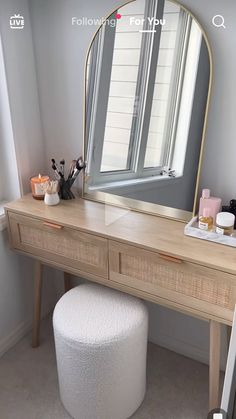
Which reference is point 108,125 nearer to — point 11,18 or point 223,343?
point 11,18

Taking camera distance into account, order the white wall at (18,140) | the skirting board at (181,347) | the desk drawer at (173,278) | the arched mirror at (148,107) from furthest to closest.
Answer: the skirting board at (181,347) < the white wall at (18,140) < the arched mirror at (148,107) < the desk drawer at (173,278)

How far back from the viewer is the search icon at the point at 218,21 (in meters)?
1.15

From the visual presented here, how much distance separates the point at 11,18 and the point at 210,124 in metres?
0.94

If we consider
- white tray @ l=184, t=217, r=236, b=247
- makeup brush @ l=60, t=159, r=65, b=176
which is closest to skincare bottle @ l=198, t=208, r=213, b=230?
white tray @ l=184, t=217, r=236, b=247

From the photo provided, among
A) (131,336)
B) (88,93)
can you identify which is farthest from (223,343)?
(88,93)

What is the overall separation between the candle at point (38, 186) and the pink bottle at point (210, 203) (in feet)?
2.32

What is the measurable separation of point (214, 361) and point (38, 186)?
1038mm

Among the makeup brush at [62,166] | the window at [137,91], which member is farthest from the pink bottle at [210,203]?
the makeup brush at [62,166]

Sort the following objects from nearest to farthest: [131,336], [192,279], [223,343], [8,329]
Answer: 1. [192,279]
2. [131,336]
3. [223,343]
4. [8,329]

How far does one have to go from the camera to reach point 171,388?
159 centimetres

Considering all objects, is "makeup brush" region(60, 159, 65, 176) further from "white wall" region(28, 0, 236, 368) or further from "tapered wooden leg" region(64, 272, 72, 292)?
"tapered wooden leg" region(64, 272, 72, 292)

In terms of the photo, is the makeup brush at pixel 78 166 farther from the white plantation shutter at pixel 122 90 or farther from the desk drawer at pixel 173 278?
the desk drawer at pixel 173 278

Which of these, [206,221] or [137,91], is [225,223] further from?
[137,91]

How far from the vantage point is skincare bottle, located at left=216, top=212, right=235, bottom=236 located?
1.20 m
